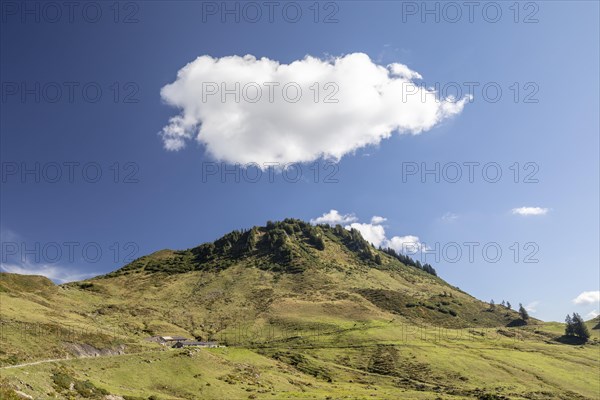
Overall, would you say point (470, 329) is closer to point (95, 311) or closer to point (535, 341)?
point (535, 341)

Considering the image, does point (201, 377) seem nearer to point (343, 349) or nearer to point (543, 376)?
point (343, 349)

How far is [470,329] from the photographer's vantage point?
194 m

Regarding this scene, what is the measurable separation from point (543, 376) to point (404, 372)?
4065 centimetres

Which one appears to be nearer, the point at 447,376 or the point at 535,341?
the point at 447,376

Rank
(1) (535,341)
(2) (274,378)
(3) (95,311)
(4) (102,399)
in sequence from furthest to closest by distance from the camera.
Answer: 1. (1) (535,341)
2. (3) (95,311)
3. (2) (274,378)
4. (4) (102,399)

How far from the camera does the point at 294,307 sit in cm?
19375

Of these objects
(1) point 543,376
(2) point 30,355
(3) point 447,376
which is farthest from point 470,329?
(2) point 30,355

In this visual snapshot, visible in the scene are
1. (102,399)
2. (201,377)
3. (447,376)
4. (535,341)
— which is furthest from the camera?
(535,341)

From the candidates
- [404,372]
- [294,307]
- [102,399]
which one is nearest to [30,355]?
[102,399]

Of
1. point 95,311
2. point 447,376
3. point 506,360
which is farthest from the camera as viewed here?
point 95,311

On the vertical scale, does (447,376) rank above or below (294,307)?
below

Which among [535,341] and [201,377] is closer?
Result: [201,377]

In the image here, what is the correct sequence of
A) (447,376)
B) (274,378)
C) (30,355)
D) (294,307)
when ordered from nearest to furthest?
(30,355)
(274,378)
(447,376)
(294,307)

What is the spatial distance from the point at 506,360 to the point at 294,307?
94.6 metres
